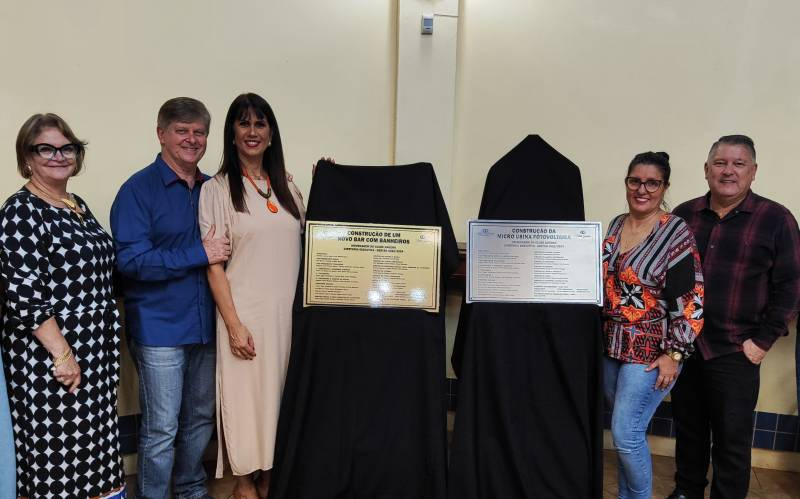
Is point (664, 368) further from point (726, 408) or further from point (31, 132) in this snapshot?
point (31, 132)

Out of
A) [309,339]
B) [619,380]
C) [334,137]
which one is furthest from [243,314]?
[619,380]

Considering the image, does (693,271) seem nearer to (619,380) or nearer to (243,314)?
(619,380)

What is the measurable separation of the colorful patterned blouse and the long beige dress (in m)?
1.21

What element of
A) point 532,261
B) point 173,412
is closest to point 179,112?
point 173,412

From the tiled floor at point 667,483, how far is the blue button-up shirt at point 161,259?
2.87ft

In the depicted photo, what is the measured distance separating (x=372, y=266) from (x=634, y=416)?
3.60ft

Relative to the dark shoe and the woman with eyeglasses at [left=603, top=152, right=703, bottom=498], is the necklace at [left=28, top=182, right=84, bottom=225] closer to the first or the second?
the woman with eyeglasses at [left=603, top=152, right=703, bottom=498]

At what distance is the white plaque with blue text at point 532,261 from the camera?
5.85 ft

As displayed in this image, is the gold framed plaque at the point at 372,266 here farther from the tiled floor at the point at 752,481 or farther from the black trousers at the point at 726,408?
the tiled floor at the point at 752,481

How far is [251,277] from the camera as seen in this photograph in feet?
5.80

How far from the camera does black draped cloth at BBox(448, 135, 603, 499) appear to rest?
5.94ft

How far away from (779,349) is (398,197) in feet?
7.14

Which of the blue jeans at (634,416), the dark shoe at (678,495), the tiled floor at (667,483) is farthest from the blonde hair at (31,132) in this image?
the dark shoe at (678,495)

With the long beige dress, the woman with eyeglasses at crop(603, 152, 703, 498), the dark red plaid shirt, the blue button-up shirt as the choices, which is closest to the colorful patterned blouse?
the woman with eyeglasses at crop(603, 152, 703, 498)
